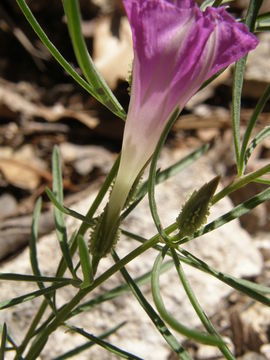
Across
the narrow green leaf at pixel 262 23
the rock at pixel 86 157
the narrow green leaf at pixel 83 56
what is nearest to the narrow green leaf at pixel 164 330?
the narrow green leaf at pixel 83 56

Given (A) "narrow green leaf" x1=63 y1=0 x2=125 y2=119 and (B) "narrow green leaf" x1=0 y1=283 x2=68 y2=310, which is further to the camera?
(B) "narrow green leaf" x1=0 y1=283 x2=68 y2=310

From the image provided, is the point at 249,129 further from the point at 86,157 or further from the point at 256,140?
the point at 86,157

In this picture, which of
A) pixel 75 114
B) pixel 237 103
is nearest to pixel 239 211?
pixel 237 103

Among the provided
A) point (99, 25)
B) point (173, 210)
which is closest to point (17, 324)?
point (173, 210)

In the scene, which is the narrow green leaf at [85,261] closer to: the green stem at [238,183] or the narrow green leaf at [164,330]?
the narrow green leaf at [164,330]

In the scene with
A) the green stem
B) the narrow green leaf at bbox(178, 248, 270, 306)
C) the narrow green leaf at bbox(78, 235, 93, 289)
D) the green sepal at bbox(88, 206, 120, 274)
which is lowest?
the narrow green leaf at bbox(178, 248, 270, 306)

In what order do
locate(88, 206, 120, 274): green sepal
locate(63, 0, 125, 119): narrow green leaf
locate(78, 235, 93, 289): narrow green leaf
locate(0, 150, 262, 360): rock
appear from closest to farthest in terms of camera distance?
locate(63, 0, 125, 119): narrow green leaf → locate(78, 235, 93, 289): narrow green leaf → locate(88, 206, 120, 274): green sepal → locate(0, 150, 262, 360): rock

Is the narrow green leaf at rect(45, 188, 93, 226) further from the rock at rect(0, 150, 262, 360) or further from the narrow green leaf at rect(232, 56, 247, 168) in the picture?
the rock at rect(0, 150, 262, 360)

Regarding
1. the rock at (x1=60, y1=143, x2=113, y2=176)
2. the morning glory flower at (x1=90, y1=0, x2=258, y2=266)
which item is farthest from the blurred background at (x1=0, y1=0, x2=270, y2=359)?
the morning glory flower at (x1=90, y1=0, x2=258, y2=266)
